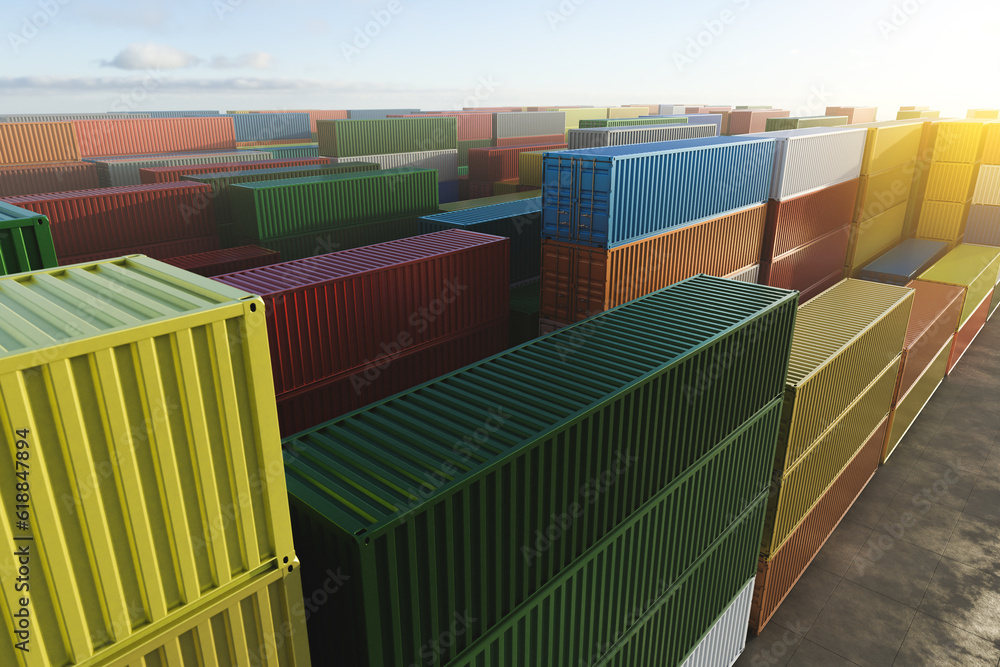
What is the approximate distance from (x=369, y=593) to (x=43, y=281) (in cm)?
457

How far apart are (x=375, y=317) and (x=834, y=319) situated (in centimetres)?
1468

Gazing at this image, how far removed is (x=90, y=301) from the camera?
5.20 meters

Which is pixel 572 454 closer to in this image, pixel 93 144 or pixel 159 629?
pixel 159 629

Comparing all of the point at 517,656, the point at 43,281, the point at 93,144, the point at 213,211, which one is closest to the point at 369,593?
the point at 517,656

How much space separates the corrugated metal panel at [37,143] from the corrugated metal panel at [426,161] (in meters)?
17.6

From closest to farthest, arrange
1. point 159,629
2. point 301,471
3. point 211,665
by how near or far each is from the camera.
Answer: point 159,629 < point 211,665 < point 301,471

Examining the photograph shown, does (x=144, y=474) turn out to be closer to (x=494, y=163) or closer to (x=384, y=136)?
(x=384, y=136)

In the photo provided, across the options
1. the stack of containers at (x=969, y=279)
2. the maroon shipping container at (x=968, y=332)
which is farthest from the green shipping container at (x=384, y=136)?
the maroon shipping container at (x=968, y=332)

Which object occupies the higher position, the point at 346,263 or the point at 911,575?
the point at 346,263

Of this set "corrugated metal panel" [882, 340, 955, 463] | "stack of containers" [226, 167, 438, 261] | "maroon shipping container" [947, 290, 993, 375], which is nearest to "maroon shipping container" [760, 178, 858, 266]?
"corrugated metal panel" [882, 340, 955, 463]

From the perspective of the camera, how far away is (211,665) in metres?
5.41

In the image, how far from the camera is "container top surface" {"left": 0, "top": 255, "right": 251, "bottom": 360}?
4.39 metres

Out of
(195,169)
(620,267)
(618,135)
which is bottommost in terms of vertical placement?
(620,267)

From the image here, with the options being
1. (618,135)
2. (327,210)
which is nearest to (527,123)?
(618,135)
